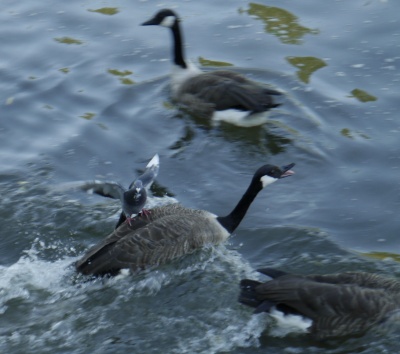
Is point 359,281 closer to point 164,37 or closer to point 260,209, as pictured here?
point 260,209

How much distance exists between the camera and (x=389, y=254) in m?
9.36

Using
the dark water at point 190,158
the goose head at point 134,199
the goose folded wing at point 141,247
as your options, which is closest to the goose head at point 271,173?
the dark water at point 190,158

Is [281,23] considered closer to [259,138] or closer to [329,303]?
[259,138]

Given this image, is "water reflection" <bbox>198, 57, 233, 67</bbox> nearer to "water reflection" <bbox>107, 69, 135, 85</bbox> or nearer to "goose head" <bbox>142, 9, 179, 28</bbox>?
"goose head" <bbox>142, 9, 179, 28</bbox>

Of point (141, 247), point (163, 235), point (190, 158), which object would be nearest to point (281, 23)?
point (190, 158)

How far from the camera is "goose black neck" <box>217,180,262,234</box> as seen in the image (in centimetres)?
974

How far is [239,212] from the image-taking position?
9773 mm

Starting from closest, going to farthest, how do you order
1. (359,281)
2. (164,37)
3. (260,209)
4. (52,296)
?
(359,281) → (52,296) → (260,209) → (164,37)

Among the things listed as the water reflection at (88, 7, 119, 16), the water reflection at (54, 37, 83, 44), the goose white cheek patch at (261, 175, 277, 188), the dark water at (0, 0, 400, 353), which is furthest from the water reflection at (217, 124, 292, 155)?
the water reflection at (88, 7, 119, 16)

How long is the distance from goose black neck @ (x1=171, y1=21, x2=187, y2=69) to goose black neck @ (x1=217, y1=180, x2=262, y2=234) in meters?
3.64

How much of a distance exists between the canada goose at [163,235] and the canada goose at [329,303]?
1.57m

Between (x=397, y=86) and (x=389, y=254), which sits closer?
(x=389, y=254)

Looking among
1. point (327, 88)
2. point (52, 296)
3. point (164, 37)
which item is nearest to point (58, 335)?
point (52, 296)

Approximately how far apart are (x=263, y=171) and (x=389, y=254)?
158 cm
